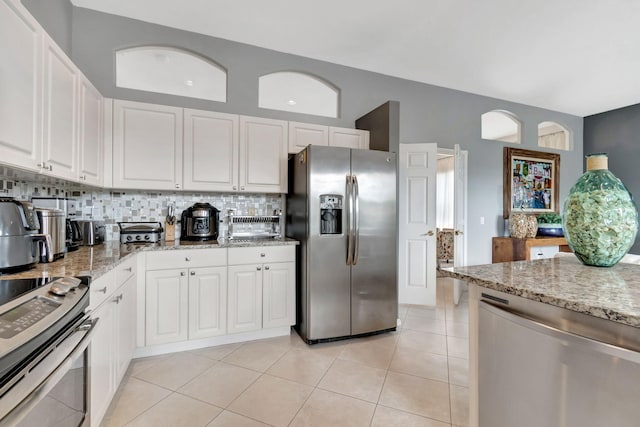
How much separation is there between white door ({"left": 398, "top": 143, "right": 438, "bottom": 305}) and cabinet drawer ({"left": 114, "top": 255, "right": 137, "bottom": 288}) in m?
2.85

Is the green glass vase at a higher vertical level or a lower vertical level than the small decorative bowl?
higher

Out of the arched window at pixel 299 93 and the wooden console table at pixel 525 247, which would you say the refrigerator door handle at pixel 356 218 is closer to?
the arched window at pixel 299 93

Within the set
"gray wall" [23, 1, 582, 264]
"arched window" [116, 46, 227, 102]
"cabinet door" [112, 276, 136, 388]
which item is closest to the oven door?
"cabinet door" [112, 276, 136, 388]

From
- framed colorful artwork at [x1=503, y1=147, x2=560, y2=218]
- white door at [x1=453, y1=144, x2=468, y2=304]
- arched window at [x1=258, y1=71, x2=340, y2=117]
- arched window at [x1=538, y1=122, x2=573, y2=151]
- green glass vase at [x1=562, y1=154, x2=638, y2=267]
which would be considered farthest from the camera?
arched window at [x1=538, y1=122, x2=573, y2=151]

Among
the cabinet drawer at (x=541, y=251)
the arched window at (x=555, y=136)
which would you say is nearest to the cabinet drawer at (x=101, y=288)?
the cabinet drawer at (x=541, y=251)

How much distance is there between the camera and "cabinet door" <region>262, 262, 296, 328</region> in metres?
2.70

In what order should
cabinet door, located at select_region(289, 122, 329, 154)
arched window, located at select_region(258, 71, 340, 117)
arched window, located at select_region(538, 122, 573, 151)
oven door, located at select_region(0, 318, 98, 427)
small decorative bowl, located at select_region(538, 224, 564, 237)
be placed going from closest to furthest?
oven door, located at select_region(0, 318, 98, 427) < cabinet door, located at select_region(289, 122, 329, 154) < arched window, located at select_region(258, 71, 340, 117) < small decorative bowl, located at select_region(538, 224, 564, 237) < arched window, located at select_region(538, 122, 573, 151)

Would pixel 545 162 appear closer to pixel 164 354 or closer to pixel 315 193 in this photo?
pixel 315 193

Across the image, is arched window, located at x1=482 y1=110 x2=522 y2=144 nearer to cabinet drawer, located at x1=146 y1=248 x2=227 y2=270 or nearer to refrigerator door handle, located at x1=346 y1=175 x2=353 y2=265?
refrigerator door handle, located at x1=346 y1=175 x2=353 y2=265

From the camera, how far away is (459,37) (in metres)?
3.02

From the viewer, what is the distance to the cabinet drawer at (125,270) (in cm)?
179

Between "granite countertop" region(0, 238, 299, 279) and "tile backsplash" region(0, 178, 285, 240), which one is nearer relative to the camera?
"granite countertop" region(0, 238, 299, 279)

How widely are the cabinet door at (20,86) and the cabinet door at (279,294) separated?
69.6 inches

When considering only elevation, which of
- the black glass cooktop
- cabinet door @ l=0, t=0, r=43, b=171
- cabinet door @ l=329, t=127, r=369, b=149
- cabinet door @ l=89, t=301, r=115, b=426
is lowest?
cabinet door @ l=89, t=301, r=115, b=426
